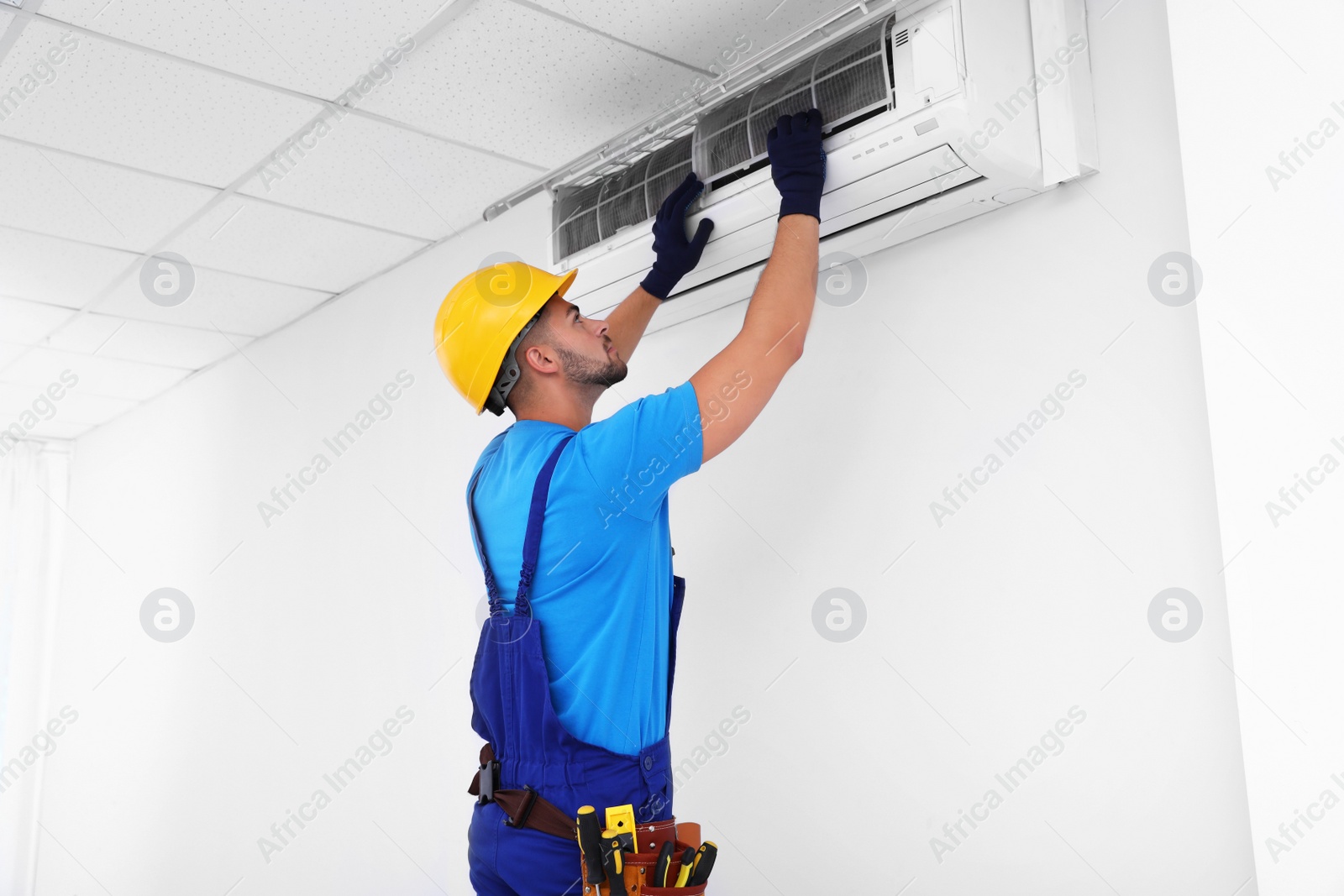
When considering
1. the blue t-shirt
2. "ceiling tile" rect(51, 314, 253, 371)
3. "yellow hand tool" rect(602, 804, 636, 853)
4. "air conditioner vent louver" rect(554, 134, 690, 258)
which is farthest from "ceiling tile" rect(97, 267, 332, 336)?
"yellow hand tool" rect(602, 804, 636, 853)

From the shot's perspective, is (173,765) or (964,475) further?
(173,765)

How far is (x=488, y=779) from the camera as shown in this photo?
4.99 feet

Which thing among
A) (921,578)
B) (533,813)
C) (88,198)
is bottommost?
(533,813)

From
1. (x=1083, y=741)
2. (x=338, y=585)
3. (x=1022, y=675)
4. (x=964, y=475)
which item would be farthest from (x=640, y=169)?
(x=338, y=585)

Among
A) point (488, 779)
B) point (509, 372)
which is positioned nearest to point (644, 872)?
point (488, 779)

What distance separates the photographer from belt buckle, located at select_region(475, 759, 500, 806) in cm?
152

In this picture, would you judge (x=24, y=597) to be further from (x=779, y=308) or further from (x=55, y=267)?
(x=779, y=308)

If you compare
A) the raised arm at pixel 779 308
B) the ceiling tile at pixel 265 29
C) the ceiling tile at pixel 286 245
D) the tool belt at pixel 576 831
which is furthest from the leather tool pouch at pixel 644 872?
the ceiling tile at pixel 286 245

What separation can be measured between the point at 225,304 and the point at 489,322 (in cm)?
225

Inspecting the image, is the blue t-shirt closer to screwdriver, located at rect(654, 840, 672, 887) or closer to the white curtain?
screwdriver, located at rect(654, 840, 672, 887)

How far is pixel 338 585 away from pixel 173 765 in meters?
1.56

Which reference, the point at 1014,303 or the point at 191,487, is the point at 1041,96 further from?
the point at 191,487

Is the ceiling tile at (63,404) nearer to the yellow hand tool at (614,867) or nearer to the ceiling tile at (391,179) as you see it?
the ceiling tile at (391,179)

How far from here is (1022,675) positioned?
1.61m
